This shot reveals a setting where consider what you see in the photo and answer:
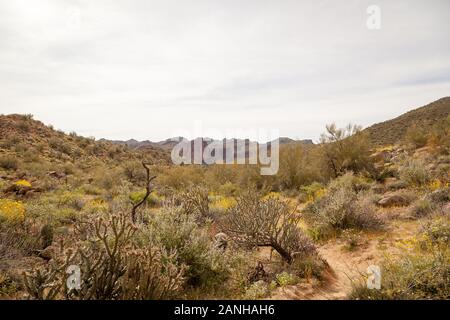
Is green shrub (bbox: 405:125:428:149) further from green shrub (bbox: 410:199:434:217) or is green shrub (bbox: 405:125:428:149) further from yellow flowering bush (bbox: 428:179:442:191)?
green shrub (bbox: 410:199:434:217)

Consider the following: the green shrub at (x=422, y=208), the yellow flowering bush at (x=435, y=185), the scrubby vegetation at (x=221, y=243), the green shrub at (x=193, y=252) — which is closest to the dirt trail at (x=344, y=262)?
the scrubby vegetation at (x=221, y=243)

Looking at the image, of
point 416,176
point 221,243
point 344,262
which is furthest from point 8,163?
point 416,176

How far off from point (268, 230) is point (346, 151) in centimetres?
1111

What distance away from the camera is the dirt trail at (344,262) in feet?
13.1

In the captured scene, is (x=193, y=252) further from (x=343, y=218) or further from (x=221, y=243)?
(x=343, y=218)

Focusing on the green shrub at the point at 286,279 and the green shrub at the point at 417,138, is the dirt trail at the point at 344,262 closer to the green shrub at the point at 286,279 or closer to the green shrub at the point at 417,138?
the green shrub at the point at 286,279

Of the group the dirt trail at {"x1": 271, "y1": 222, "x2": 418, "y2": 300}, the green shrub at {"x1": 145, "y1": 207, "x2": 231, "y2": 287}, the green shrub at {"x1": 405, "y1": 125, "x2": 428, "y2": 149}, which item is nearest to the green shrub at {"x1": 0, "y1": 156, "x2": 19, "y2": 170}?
the green shrub at {"x1": 145, "y1": 207, "x2": 231, "y2": 287}

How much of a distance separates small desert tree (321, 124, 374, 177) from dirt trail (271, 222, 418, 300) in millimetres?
7846

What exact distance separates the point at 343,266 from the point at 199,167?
1334 centimetres

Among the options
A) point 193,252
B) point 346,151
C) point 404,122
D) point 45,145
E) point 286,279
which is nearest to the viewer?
point 286,279

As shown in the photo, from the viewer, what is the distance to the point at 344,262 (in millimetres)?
5312

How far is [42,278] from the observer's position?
9.51ft
